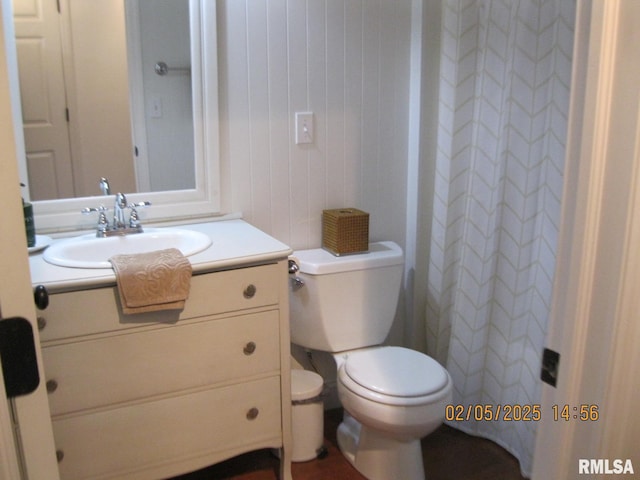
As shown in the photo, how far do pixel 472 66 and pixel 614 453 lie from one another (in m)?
1.60

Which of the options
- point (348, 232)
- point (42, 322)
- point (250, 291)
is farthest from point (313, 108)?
point (42, 322)

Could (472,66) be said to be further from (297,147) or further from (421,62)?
(297,147)

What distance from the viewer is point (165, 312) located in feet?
5.36

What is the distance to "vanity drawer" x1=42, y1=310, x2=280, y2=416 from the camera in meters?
1.56

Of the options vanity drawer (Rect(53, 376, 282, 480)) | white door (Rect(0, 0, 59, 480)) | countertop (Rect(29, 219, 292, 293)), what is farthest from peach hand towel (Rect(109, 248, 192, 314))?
white door (Rect(0, 0, 59, 480))

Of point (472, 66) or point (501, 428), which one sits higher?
point (472, 66)

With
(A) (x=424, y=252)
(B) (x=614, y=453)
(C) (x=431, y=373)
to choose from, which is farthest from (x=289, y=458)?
(B) (x=614, y=453)

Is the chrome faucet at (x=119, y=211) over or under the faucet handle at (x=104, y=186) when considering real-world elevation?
under

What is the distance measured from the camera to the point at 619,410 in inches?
32.0

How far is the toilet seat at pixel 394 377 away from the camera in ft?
6.07

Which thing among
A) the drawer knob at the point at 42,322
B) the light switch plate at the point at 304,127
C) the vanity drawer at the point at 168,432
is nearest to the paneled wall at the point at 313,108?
the light switch plate at the point at 304,127

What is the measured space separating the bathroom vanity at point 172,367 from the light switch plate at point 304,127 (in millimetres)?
506
